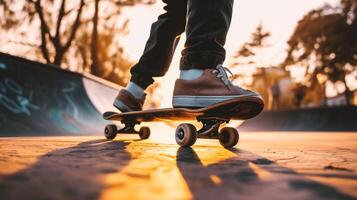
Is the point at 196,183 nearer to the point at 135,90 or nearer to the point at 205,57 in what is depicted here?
the point at 205,57

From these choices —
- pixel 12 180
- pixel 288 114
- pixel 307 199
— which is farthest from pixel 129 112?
pixel 288 114

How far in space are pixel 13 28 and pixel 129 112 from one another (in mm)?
13481

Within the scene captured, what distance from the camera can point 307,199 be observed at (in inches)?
23.4

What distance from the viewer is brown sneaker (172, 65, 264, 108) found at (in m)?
1.72

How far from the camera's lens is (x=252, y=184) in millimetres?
727

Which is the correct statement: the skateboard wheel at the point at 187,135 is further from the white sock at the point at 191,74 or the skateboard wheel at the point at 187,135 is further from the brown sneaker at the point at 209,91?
the white sock at the point at 191,74

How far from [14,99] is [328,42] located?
1967cm

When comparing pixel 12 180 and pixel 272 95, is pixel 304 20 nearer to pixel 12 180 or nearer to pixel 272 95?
pixel 272 95

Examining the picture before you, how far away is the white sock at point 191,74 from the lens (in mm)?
1869

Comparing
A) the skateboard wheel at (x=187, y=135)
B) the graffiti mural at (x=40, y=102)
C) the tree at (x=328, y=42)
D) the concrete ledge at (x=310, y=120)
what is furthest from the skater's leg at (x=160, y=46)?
the tree at (x=328, y=42)

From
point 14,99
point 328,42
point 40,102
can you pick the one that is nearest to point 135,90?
point 14,99

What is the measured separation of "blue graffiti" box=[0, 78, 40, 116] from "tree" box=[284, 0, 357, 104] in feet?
Result: 63.0

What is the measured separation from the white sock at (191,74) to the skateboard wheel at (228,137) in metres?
0.38

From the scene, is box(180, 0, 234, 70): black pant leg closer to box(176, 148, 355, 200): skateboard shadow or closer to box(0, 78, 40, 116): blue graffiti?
box(176, 148, 355, 200): skateboard shadow
